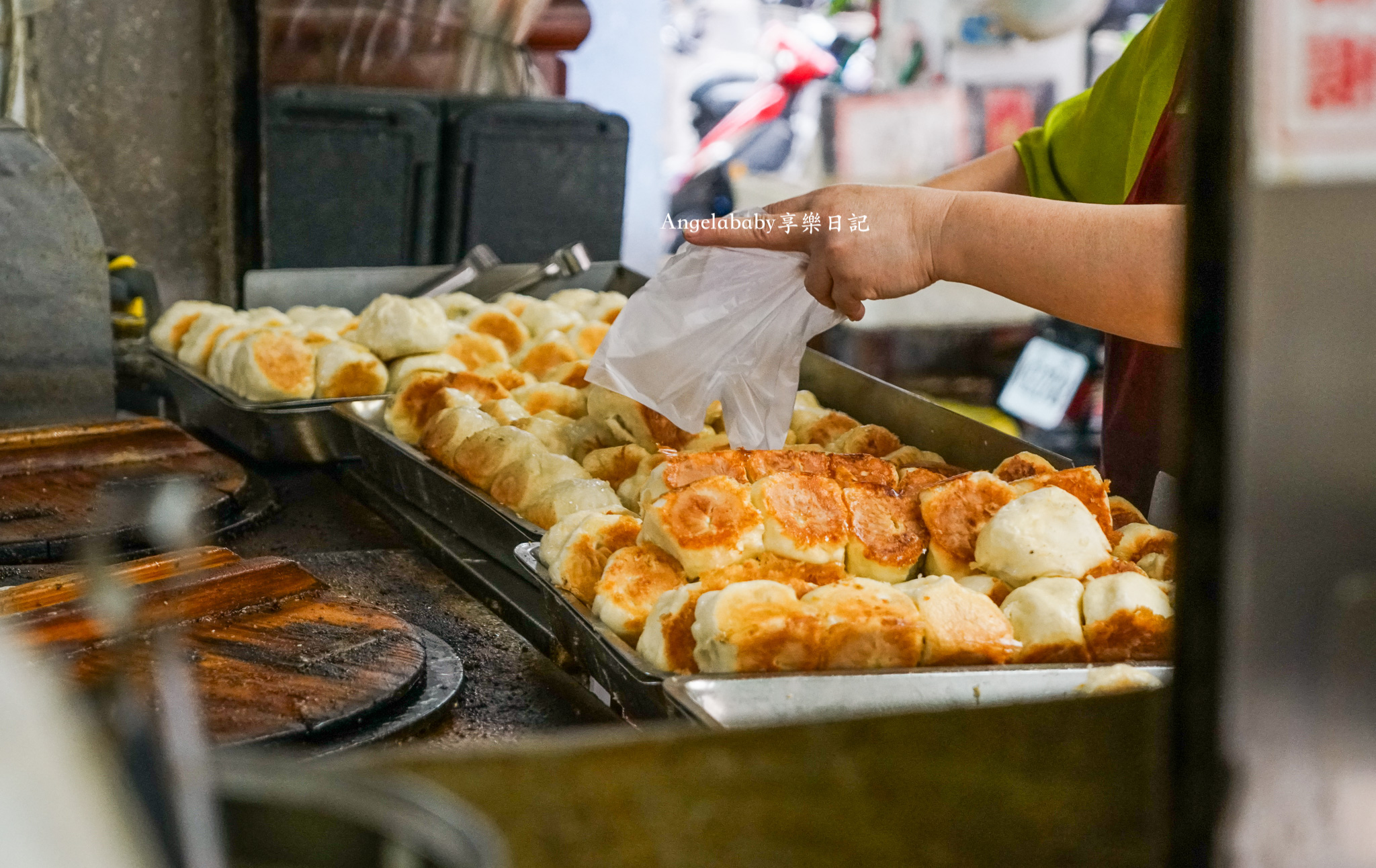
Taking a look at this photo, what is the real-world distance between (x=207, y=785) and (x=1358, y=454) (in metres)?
0.59

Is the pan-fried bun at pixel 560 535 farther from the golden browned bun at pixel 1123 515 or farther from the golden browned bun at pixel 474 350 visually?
the golden browned bun at pixel 474 350

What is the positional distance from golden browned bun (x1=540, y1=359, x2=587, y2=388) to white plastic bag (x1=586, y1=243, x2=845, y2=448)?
54 cm

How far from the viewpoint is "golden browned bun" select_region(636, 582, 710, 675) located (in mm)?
1255

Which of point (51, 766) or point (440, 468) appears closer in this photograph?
point (51, 766)

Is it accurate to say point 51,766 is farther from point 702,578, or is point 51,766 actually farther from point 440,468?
point 440,468

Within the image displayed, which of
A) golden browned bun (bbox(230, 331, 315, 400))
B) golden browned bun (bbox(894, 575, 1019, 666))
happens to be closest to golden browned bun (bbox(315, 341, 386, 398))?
golden browned bun (bbox(230, 331, 315, 400))

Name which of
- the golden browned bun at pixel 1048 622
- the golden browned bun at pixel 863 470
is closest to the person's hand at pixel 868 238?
the golden browned bun at pixel 863 470

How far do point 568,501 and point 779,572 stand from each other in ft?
1.53

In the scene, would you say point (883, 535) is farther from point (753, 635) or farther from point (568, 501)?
point (568, 501)

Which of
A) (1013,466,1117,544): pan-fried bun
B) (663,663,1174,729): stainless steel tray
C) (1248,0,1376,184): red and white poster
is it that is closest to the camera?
(1248,0,1376,184): red and white poster

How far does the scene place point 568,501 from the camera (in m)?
1.80

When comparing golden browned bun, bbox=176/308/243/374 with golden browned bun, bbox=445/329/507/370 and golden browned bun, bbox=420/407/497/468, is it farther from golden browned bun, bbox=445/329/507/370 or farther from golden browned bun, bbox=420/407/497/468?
golden browned bun, bbox=420/407/497/468

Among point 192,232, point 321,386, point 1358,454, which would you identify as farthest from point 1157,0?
point 1358,454

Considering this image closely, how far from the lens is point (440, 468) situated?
2.08 m
